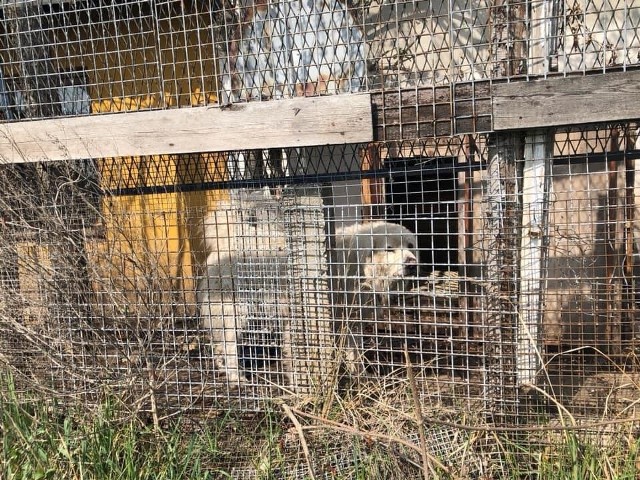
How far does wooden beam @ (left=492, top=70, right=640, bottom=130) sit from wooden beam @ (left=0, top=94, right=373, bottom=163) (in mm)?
770

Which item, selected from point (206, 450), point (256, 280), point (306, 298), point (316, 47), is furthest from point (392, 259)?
point (206, 450)

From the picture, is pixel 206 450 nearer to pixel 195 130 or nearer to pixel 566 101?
pixel 195 130

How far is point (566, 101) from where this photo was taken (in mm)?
2834

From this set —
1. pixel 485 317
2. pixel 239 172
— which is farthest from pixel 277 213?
pixel 485 317

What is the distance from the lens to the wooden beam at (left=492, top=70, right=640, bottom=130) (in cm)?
276

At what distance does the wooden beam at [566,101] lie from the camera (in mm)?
2758

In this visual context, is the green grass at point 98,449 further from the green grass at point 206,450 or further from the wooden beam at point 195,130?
the wooden beam at point 195,130

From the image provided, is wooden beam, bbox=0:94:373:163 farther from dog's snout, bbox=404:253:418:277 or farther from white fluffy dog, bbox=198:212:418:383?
dog's snout, bbox=404:253:418:277

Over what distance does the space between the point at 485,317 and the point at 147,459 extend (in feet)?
7.06

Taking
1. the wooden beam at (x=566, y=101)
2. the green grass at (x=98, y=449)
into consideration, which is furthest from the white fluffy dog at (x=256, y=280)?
the wooden beam at (x=566, y=101)

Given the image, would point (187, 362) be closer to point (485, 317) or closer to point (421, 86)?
point (485, 317)

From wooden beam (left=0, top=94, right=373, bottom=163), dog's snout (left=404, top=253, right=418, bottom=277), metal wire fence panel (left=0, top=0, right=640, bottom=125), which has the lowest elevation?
dog's snout (left=404, top=253, right=418, bottom=277)

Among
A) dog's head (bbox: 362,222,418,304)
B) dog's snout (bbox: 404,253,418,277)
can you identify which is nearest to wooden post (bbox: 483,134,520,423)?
dog's head (bbox: 362,222,418,304)

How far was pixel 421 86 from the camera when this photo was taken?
10.2 ft
